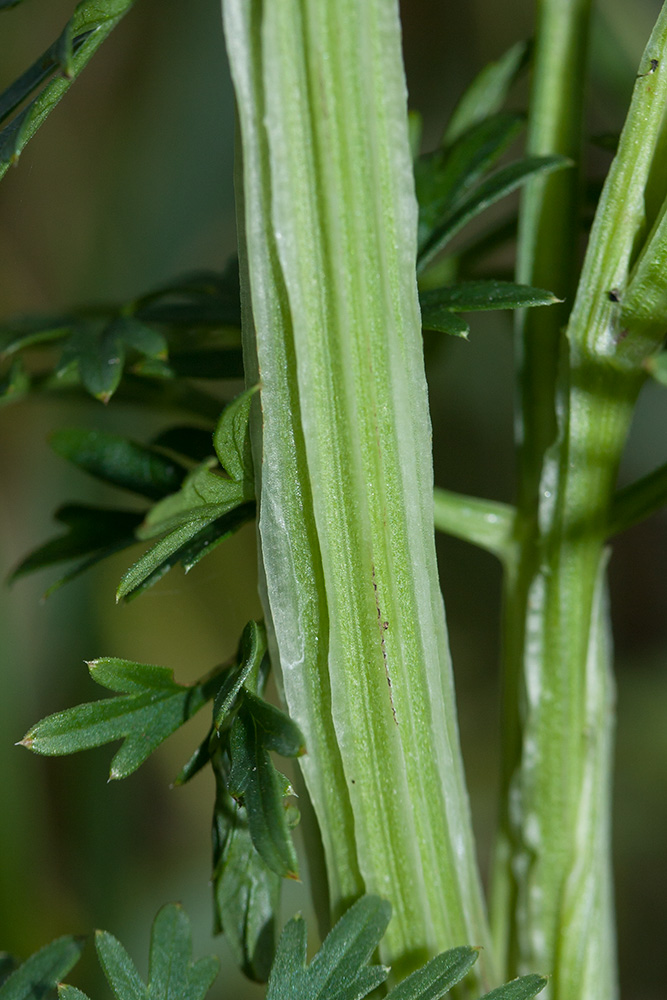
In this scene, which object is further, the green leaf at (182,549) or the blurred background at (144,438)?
the blurred background at (144,438)

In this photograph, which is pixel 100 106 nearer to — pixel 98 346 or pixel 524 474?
pixel 98 346

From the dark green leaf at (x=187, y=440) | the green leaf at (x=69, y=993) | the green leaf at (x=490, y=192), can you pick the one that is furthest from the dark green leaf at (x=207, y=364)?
the green leaf at (x=69, y=993)

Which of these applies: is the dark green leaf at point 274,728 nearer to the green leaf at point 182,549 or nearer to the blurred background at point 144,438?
the green leaf at point 182,549

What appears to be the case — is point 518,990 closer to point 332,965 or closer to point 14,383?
point 332,965

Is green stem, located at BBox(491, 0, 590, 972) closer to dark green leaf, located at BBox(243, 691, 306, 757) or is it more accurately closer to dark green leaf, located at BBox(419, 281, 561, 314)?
dark green leaf, located at BBox(419, 281, 561, 314)

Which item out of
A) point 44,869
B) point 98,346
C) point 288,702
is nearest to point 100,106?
point 98,346

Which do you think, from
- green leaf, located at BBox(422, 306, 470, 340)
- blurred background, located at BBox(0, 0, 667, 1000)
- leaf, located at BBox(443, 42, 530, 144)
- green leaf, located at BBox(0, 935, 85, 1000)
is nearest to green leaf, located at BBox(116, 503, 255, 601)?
green leaf, located at BBox(422, 306, 470, 340)
